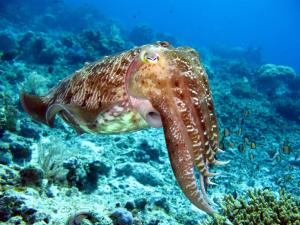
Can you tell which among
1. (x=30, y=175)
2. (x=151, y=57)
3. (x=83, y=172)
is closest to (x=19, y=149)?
(x=83, y=172)

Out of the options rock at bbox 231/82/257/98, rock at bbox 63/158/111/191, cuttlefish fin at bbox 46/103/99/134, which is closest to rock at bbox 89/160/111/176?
rock at bbox 63/158/111/191

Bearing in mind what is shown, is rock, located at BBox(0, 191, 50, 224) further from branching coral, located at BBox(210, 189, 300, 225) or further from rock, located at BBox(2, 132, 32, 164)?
branching coral, located at BBox(210, 189, 300, 225)

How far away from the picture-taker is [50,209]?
149 inches

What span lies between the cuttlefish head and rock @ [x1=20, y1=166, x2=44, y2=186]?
→ 7.72 feet

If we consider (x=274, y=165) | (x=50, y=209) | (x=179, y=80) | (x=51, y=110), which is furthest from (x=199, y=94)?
(x=274, y=165)

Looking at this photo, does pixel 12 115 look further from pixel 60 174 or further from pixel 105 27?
pixel 105 27

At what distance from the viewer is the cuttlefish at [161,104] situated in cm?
217

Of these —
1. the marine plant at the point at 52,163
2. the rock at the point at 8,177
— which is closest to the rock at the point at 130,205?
the marine plant at the point at 52,163

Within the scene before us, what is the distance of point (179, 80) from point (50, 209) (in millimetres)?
2654

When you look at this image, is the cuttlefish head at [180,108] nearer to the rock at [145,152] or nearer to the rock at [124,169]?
the rock at [124,169]

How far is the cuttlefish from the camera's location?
2.17 m

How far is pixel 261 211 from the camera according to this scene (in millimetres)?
4078

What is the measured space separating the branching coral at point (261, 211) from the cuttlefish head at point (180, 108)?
1.97 meters

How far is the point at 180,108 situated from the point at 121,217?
235 centimetres
